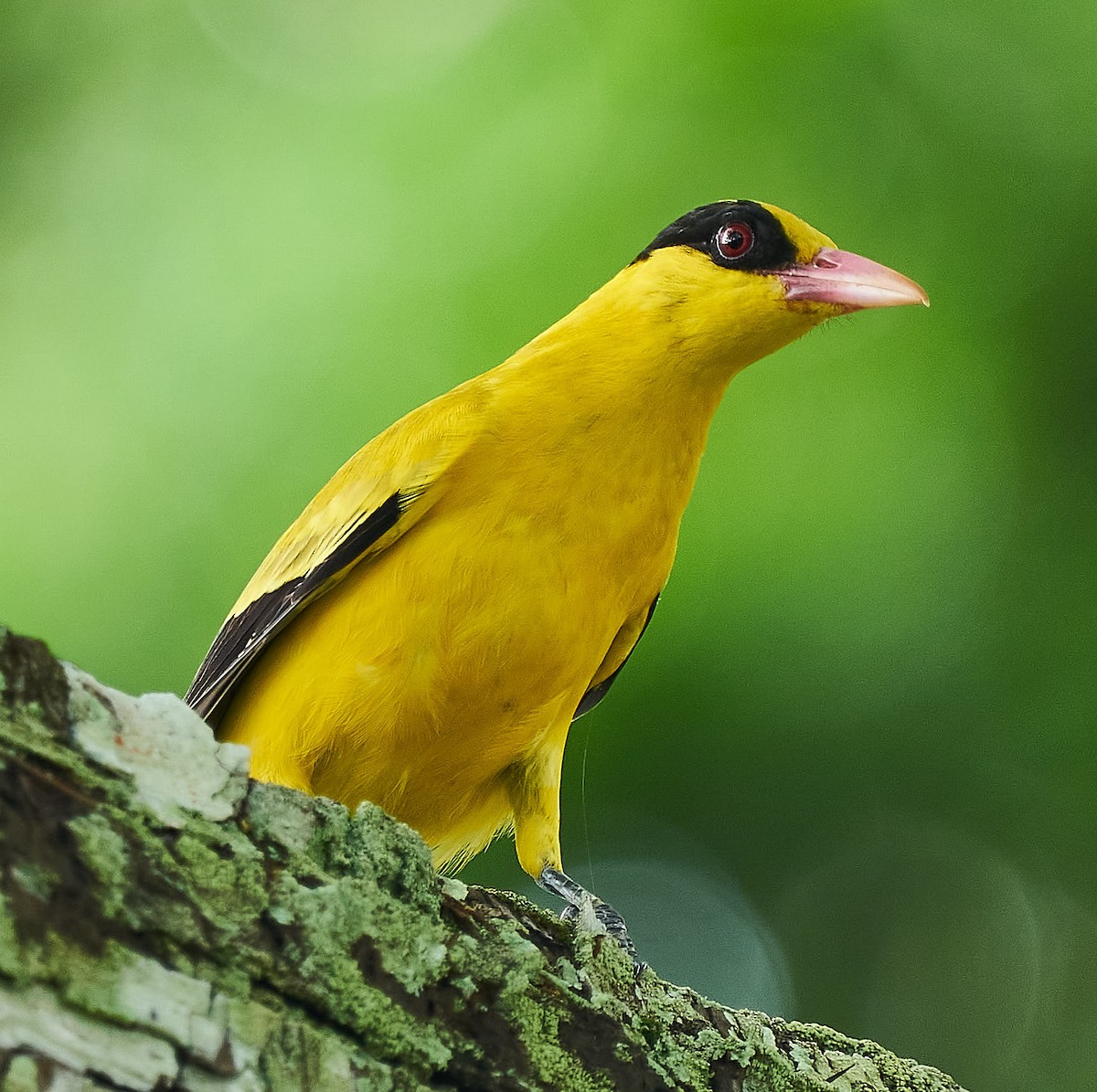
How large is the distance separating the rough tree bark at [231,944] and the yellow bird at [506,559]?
1.17m

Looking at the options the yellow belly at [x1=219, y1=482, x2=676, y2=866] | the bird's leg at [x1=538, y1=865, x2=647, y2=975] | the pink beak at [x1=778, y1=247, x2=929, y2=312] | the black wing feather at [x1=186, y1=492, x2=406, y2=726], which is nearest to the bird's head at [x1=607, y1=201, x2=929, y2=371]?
the pink beak at [x1=778, y1=247, x2=929, y2=312]

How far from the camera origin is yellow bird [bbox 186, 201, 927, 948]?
3879 mm

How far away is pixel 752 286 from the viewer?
14.6ft

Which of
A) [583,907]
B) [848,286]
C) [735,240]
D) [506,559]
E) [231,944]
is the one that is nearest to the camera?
[231,944]

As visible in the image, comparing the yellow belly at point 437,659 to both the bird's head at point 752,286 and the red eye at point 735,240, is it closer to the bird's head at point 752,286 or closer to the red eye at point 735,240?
the bird's head at point 752,286

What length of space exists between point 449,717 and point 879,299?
1881 mm

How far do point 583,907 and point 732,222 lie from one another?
228 centimetres

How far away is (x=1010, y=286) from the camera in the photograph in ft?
18.7

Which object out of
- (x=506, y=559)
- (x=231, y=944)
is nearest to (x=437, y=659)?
(x=506, y=559)

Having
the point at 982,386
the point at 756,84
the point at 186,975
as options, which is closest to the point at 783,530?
the point at 982,386

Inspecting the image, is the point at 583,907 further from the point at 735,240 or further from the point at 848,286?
the point at 735,240

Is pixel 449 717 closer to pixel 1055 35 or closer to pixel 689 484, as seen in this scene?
pixel 689 484

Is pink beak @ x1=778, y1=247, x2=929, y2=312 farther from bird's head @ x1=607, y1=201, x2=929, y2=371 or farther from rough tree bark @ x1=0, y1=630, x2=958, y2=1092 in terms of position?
rough tree bark @ x1=0, y1=630, x2=958, y2=1092

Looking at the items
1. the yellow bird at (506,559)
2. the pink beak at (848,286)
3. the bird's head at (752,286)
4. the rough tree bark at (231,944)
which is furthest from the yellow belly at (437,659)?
the rough tree bark at (231,944)
